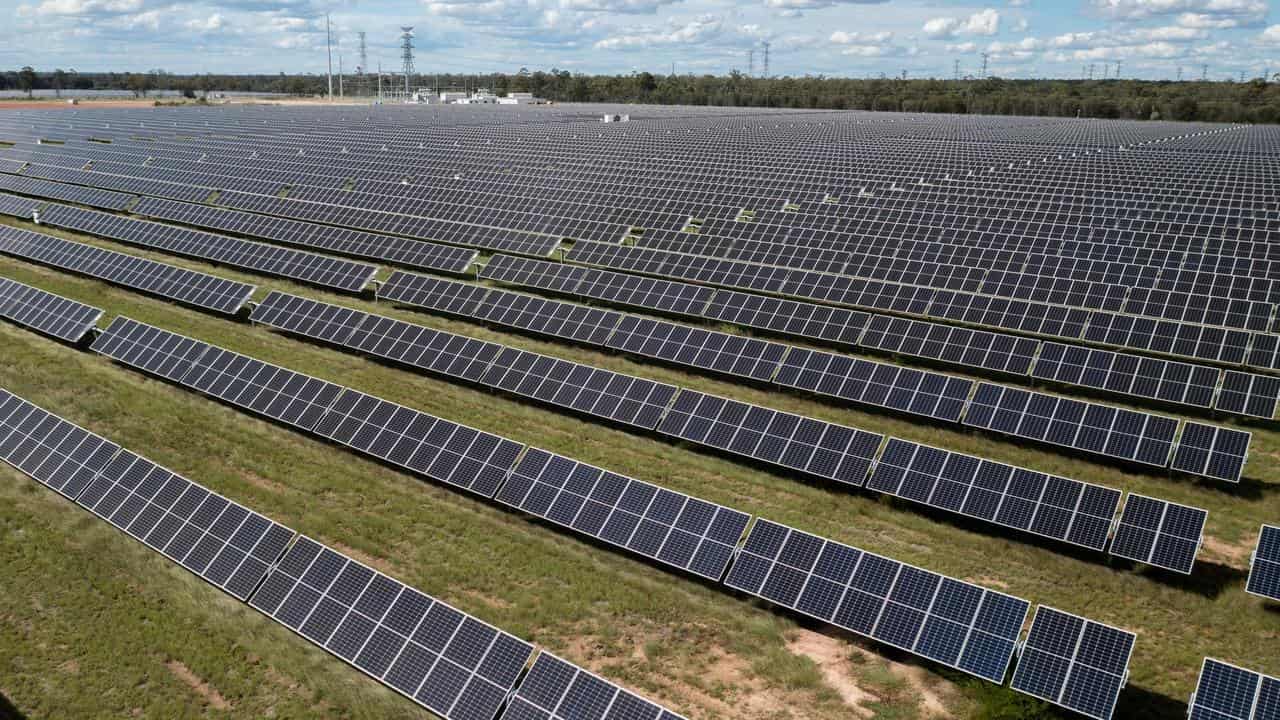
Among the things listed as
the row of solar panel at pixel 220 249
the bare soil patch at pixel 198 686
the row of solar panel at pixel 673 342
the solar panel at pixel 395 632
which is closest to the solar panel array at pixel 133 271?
the row of solar panel at pixel 220 249

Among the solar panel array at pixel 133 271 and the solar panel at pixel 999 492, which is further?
the solar panel array at pixel 133 271

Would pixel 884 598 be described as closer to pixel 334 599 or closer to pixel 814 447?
pixel 814 447

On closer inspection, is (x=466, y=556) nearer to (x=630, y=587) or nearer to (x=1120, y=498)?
(x=630, y=587)

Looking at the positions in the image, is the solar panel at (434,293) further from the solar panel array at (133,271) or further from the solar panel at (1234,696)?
the solar panel at (1234,696)

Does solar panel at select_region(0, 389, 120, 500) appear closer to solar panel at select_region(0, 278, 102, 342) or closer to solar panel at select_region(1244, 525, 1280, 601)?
solar panel at select_region(0, 278, 102, 342)

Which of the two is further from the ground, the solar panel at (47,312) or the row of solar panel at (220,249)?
the row of solar panel at (220,249)

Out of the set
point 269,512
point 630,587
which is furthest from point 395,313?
point 630,587

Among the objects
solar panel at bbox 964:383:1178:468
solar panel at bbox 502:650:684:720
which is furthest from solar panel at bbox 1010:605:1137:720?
solar panel at bbox 964:383:1178:468

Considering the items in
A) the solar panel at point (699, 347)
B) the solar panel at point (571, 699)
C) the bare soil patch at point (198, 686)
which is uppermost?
the solar panel at point (699, 347)
